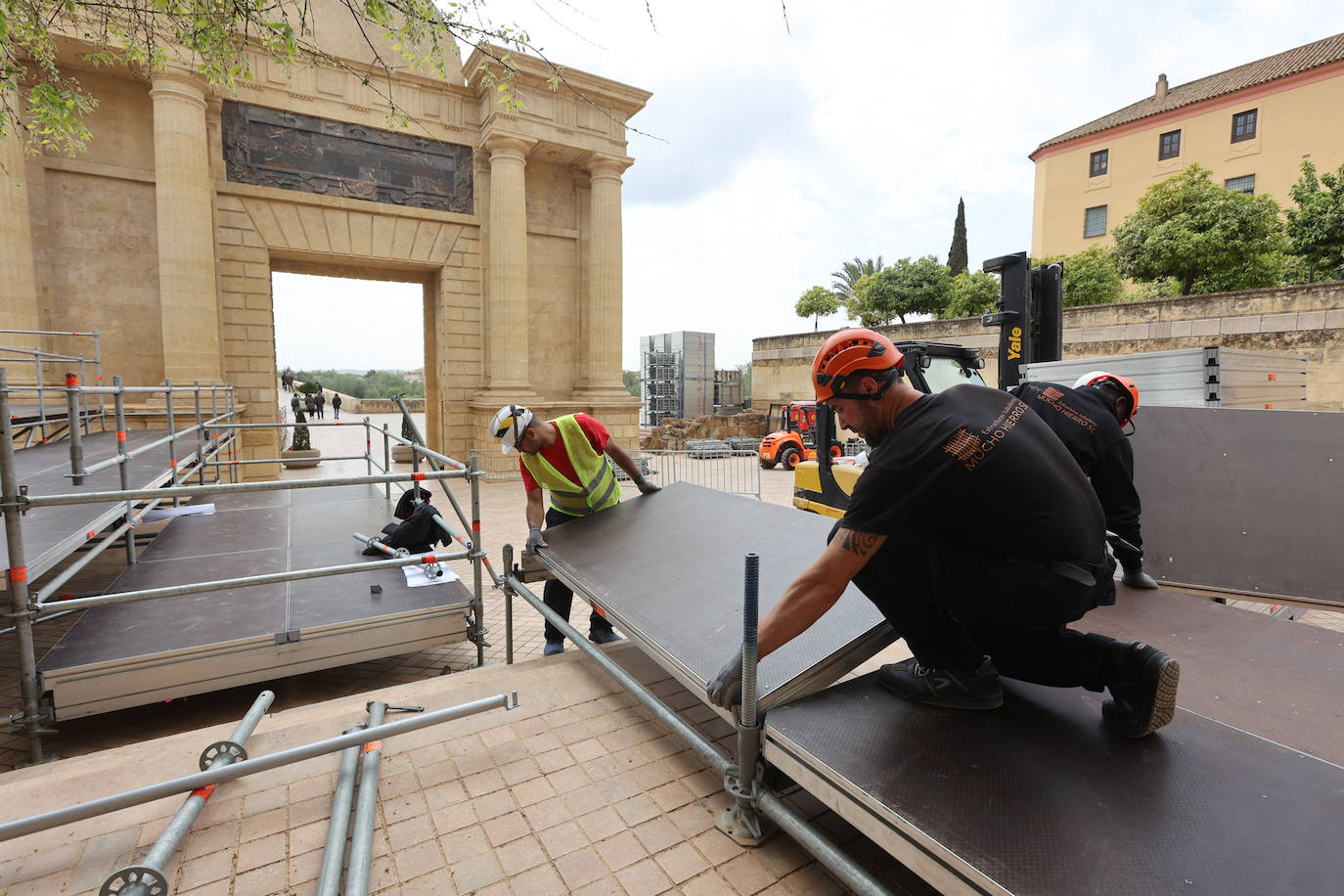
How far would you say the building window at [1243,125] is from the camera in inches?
1166

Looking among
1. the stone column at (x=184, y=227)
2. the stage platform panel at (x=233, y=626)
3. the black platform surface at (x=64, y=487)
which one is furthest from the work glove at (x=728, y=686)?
the stone column at (x=184, y=227)

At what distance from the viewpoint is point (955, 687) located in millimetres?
2070

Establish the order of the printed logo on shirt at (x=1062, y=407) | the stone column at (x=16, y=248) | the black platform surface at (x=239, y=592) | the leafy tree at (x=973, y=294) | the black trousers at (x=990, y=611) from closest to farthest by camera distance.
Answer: the black trousers at (x=990, y=611) < the printed logo on shirt at (x=1062, y=407) < the black platform surface at (x=239, y=592) < the stone column at (x=16, y=248) < the leafy tree at (x=973, y=294)

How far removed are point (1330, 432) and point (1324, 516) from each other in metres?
0.53

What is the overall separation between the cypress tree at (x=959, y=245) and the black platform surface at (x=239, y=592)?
4171cm

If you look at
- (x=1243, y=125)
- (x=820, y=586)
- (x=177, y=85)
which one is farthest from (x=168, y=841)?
(x=1243, y=125)

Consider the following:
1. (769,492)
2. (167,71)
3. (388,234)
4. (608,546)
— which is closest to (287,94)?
(167,71)

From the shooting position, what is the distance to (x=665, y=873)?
1.91m

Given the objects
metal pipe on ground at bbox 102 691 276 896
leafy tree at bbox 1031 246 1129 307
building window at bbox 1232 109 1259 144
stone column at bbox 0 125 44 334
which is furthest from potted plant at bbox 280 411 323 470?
building window at bbox 1232 109 1259 144

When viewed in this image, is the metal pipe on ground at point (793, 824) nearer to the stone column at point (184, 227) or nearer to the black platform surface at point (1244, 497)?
the black platform surface at point (1244, 497)

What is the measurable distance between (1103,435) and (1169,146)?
131 ft

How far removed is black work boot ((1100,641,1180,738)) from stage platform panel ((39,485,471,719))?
377 cm

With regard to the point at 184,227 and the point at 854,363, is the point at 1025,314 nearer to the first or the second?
the point at 854,363

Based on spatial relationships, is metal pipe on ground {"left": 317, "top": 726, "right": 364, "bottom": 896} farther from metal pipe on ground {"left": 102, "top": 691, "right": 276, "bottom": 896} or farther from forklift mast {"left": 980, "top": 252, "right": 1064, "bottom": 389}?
forklift mast {"left": 980, "top": 252, "right": 1064, "bottom": 389}
